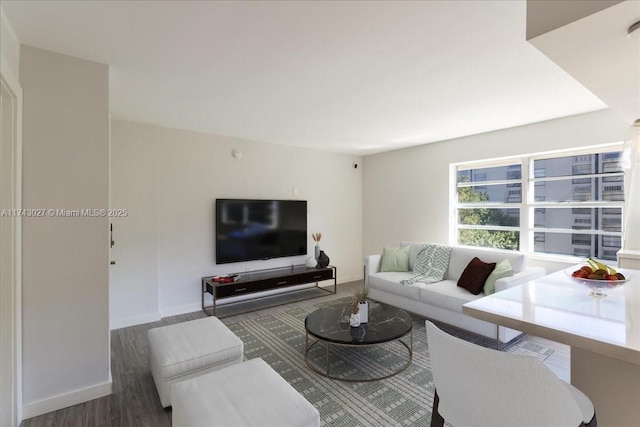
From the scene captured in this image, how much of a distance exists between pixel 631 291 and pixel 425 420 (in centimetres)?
139

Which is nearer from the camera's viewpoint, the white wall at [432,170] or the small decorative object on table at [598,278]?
the small decorative object on table at [598,278]

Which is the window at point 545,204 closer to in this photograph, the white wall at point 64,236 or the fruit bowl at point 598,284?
the fruit bowl at point 598,284

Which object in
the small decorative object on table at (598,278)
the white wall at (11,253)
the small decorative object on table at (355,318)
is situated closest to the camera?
the small decorative object on table at (598,278)

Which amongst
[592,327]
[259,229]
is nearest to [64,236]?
[259,229]

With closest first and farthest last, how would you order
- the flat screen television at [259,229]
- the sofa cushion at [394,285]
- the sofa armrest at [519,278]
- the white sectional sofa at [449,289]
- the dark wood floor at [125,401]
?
the dark wood floor at [125,401] → the sofa armrest at [519,278] → the white sectional sofa at [449,289] → the sofa cushion at [394,285] → the flat screen television at [259,229]

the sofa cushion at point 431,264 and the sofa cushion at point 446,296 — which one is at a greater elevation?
the sofa cushion at point 431,264

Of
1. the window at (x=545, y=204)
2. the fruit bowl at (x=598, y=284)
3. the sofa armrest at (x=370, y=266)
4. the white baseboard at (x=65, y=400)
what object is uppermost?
the window at (x=545, y=204)

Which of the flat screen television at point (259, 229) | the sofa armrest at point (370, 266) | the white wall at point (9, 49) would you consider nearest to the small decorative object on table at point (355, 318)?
the sofa armrest at point (370, 266)

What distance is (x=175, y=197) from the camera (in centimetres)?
405

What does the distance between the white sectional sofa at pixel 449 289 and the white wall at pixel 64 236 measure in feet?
10.2

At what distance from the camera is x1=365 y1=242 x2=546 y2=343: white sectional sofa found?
10.3ft

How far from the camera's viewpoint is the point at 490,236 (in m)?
4.40

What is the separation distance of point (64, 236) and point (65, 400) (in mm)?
1155

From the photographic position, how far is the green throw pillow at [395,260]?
4.45m
